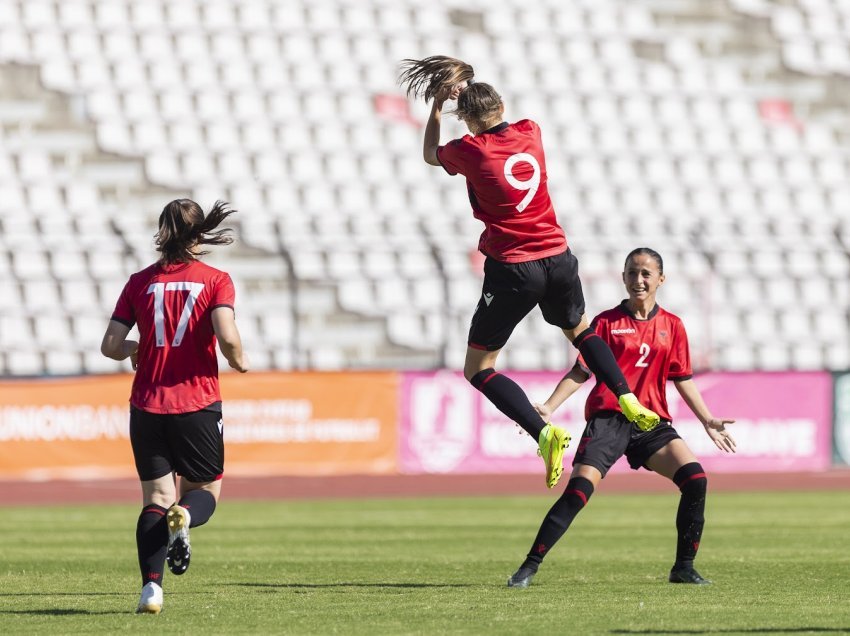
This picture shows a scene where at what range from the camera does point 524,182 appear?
8031mm

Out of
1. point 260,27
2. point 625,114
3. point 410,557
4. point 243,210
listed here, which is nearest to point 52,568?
point 410,557

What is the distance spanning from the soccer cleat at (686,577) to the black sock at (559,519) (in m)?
0.77

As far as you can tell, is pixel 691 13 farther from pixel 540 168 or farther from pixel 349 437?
pixel 540 168

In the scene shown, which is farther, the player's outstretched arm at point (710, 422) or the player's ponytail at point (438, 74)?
the player's outstretched arm at point (710, 422)

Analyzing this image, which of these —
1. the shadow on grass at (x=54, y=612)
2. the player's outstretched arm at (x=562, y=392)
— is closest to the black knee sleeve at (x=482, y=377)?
the player's outstretched arm at (x=562, y=392)

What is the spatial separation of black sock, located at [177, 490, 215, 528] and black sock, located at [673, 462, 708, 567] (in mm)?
2832

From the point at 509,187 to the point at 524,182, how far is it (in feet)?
0.30

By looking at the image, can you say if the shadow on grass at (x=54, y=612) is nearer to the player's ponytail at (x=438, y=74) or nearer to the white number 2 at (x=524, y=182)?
the white number 2 at (x=524, y=182)

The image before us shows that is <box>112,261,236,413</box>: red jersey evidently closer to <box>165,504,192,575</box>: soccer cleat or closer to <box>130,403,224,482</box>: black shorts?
<box>130,403,224,482</box>: black shorts

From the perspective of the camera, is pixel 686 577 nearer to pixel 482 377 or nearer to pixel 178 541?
pixel 482 377

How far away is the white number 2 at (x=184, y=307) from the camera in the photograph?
7133mm

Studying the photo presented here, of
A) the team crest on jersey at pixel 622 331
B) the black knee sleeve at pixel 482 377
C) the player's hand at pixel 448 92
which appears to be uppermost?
the player's hand at pixel 448 92

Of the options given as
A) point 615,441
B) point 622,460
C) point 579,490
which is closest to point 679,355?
point 615,441

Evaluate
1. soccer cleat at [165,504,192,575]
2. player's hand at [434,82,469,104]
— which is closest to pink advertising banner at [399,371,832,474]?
player's hand at [434,82,469,104]
